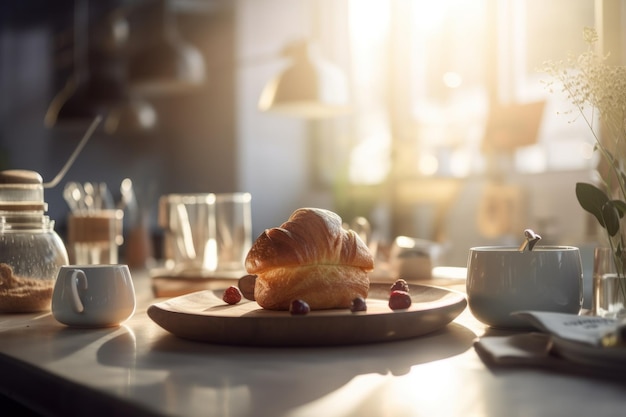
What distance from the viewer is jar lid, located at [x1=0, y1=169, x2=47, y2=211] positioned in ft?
4.15

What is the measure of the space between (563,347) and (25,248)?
0.91m

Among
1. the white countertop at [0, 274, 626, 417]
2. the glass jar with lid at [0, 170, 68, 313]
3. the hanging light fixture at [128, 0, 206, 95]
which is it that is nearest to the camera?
the white countertop at [0, 274, 626, 417]

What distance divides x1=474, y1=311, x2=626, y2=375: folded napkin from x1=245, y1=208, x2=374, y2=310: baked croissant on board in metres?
0.24

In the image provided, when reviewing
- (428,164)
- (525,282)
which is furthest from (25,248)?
(428,164)

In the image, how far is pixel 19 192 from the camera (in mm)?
1280

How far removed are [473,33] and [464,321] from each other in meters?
4.21

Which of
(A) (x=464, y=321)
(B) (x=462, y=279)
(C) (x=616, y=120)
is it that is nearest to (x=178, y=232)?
(B) (x=462, y=279)

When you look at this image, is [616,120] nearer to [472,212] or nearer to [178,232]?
[178,232]

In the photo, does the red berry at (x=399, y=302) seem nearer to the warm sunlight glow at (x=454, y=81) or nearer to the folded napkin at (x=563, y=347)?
the folded napkin at (x=563, y=347)

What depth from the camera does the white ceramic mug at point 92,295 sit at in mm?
1040

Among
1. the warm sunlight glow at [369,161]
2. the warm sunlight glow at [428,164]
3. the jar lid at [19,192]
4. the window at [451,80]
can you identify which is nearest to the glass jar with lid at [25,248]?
the jar lid at [19,192]

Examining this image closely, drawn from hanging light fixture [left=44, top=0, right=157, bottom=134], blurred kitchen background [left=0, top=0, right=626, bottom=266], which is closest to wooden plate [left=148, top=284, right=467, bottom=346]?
hanging light fixture [left=44, top=0, right=157, bottom=134]

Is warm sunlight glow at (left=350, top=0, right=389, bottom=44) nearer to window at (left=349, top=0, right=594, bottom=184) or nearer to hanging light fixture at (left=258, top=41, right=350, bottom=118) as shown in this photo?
window at (left=349, top=0, right=594, bottom=184)

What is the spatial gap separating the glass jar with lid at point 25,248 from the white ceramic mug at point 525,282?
29.1 inches
